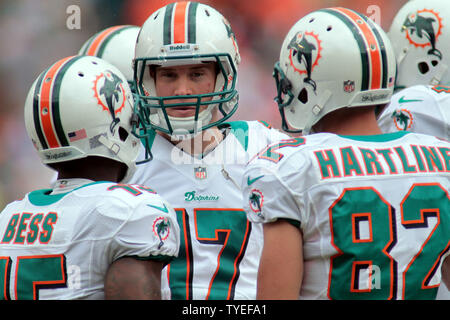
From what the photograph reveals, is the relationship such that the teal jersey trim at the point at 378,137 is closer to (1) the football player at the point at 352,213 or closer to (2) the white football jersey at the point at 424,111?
(1) the football player at the point at 352,213

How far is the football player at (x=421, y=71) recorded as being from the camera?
312 cm

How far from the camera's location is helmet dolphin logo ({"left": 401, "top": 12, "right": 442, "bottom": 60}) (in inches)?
130

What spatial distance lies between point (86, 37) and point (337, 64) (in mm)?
5278

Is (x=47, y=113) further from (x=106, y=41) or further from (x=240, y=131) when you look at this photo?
(x=106, y=41)

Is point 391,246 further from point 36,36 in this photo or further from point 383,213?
point 36,36

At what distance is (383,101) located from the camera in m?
2.32

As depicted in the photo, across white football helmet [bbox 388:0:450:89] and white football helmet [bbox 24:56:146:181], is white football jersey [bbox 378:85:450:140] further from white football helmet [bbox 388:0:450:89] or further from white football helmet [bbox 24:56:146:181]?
white football helmet [bbox 24:56:146:181]

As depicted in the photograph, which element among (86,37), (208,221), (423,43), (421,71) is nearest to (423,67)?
(421,71)

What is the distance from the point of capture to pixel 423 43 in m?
3.32

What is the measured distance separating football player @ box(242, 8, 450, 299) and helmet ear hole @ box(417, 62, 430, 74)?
1.25 meters

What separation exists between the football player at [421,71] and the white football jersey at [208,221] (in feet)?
2.45

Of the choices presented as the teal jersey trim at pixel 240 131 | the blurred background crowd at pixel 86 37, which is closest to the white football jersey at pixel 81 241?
the teal jersey trim at pixel 240 131
